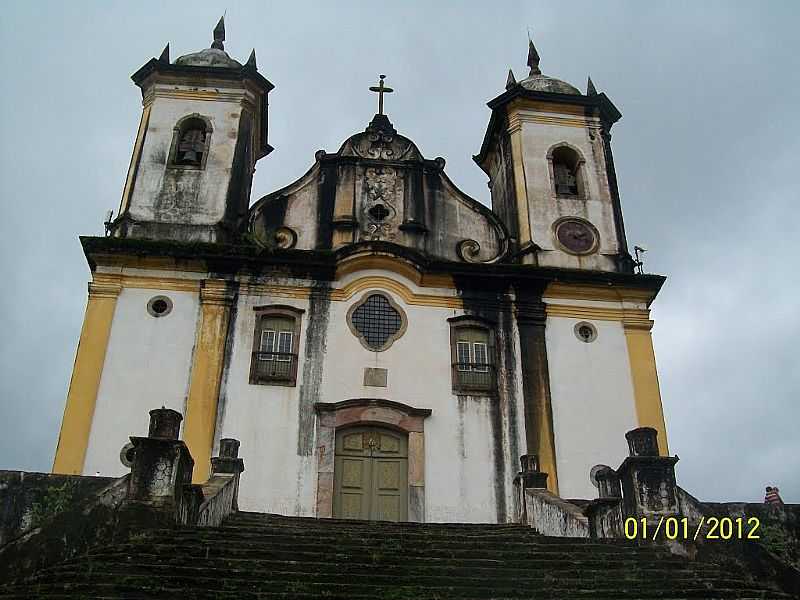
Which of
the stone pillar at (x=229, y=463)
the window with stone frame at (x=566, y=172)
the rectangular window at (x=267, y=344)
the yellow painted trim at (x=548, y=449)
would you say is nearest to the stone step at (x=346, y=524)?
the stone pillar at (x=229, y=463)

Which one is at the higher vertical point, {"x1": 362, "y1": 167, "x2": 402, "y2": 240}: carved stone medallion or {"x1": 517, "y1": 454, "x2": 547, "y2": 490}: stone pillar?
{"x1": 362, "y1": 167, "x2": 402, "y2": 240}: carved stone medallion

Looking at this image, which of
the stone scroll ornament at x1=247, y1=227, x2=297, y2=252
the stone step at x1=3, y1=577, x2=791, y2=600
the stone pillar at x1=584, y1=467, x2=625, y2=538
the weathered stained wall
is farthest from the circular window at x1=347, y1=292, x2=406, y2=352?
the stone step at x1=3, y1=577, x2=791, y2=600

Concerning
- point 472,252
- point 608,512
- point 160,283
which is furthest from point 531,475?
point 160,283

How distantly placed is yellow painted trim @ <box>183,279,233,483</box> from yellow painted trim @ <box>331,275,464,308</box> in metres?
2.29

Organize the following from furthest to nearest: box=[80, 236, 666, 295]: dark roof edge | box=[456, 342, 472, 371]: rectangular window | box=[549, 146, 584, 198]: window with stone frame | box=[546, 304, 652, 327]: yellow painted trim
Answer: box=[549, 146, 584, 198]: window with stone frame, box=[546, 304, 652, 327]: yellow painted trim, box=[80, 236, 666, 295]: dark roof edge, box=[456, 342, 472, 371]: rectangular window

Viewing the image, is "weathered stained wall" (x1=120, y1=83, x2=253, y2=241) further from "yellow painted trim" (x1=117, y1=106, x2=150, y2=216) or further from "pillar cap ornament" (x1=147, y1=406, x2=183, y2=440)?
"pillar cap ornament" (x1=147, y1=406, x2=183, y2=440)

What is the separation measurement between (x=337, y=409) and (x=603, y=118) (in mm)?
9256

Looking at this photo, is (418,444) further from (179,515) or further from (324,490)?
(179,515)

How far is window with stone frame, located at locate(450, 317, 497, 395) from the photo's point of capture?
46.7 feet

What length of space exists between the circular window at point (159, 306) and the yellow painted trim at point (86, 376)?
24.0 inches

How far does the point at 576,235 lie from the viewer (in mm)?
16500

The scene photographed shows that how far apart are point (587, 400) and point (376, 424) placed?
3.69m

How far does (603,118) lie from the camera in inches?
722

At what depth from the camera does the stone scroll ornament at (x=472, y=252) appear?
16.1m
